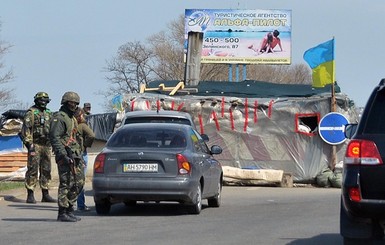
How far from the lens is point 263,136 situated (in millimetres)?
25703

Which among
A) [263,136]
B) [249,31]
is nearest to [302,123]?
[263,136]

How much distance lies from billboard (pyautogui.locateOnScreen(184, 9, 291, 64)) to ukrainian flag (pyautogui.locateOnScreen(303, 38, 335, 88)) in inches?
509

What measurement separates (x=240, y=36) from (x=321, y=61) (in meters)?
13.6

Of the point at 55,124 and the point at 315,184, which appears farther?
the point at 315,184

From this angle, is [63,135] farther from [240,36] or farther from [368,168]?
[240,36]

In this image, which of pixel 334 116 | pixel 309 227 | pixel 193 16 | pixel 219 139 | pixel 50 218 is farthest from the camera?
pixel 193 16

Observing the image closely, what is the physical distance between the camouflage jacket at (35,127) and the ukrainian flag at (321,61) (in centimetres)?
1109

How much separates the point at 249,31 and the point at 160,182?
26599 mm

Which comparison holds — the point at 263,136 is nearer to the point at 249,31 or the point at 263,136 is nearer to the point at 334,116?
the point at 334,116

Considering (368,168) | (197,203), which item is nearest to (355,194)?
(368,168)

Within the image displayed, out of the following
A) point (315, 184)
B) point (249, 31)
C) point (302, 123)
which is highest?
point (249, 31)

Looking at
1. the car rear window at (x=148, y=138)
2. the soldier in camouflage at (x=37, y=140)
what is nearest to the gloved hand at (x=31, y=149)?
the soldier in camouflage at (x=37, y=140)

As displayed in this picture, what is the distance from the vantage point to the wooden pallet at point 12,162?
26.0m

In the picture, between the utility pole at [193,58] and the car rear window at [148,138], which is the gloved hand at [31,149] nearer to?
the car rear window at [148,138]
